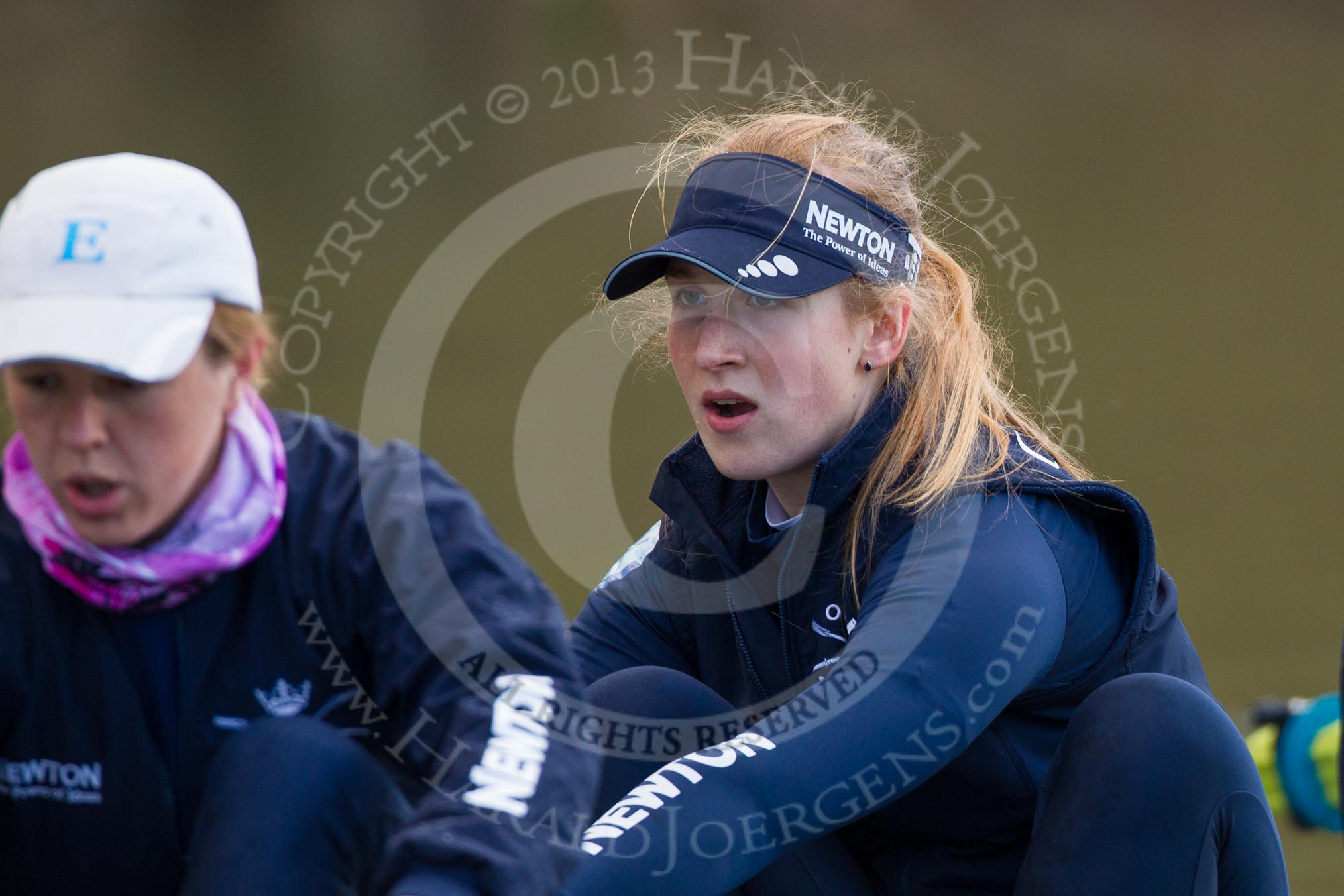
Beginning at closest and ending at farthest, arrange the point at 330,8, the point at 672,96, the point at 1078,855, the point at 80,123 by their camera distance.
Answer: the point at 1078,855 < the point at 80,123 < the point at 672,96 < the point at 330,8

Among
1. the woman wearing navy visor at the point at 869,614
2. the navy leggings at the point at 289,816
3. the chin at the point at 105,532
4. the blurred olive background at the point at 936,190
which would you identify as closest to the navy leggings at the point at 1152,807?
the woman wearing navy visor at the point at 869,614

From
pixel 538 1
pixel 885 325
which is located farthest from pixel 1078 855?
pixel 538 1

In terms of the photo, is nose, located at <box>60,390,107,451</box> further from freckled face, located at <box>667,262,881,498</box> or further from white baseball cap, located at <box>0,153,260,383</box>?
freckled face, located at <box>667,262,881,498</box>

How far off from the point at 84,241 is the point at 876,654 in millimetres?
740

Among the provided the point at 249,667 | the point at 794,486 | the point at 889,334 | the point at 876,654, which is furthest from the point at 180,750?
the point at 889,334

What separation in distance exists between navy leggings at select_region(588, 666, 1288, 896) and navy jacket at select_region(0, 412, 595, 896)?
18.2 inches

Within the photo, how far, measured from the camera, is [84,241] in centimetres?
115

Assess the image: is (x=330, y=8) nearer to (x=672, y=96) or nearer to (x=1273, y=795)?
(x=672, y=96)

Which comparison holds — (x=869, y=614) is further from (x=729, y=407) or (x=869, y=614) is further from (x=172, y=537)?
(x=172, y=537)

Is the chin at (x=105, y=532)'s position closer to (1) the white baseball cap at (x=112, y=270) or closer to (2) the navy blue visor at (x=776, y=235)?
(1) the white baseball cap at (x=112, y=270)

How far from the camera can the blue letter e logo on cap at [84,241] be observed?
1.15 metres

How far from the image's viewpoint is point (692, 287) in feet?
5.37

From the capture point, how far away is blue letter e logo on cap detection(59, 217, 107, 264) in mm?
1148

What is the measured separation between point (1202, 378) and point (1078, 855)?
404 centimetres
